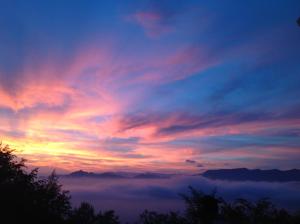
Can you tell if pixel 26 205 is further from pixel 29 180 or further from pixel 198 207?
pixel 198 207

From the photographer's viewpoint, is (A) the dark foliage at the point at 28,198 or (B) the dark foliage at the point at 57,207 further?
(A) the dark foliage at the point at 28,198

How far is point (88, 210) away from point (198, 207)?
132 ft

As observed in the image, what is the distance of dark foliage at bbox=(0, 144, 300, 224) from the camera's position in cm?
3058

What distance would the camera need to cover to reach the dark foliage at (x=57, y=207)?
30584 mm

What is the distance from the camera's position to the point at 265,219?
47.0 metres

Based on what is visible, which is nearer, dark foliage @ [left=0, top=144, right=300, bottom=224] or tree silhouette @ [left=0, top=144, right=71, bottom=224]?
dark foliage @ [left=0, top=144, right=300, bottom=224]

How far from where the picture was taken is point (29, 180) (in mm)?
44406

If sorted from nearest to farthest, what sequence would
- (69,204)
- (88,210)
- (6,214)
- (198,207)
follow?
(198,207), (6,214), (69,204), (88,210)

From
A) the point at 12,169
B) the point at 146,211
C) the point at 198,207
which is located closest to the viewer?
the point at 198,207

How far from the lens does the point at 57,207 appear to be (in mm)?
45000

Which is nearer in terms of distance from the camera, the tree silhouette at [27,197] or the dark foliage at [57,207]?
the dark foliage at [57,207]

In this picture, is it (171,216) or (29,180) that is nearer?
(29,180)

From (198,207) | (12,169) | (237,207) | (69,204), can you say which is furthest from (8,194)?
(237,207)

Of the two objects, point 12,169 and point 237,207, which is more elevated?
point 12,169
